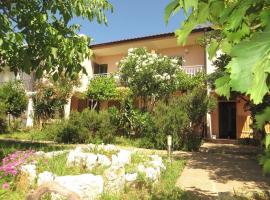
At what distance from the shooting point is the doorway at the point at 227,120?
22.2 metres

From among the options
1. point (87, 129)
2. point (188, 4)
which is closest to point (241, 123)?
point (87, 129)

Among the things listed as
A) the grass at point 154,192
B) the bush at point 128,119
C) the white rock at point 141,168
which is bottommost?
the grass at point 154,192

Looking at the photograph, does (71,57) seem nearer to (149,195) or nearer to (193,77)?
(149,195)

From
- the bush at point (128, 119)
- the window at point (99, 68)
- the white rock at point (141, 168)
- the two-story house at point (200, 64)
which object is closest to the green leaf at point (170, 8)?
the white rock at point (141, 168)

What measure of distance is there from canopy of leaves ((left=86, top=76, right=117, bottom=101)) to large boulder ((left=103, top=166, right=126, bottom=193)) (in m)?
16.4

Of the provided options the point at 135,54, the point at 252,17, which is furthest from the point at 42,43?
the point at 135,54

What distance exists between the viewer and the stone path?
7332 millimetres

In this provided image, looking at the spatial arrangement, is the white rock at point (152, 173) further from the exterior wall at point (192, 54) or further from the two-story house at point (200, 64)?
the exterior wall at point (192, 54)

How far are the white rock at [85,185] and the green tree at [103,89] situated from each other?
1703 centimetres

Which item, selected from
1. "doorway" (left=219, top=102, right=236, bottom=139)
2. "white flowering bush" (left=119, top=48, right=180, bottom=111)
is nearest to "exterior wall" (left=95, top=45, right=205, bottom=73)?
"doorway" (left=219, top=102, right=236, bottom=139)

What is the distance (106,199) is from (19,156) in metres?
2.84

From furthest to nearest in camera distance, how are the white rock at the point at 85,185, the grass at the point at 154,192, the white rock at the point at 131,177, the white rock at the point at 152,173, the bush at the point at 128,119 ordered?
the bush at the point at 128,119, the white rock at the point at 152,173, the white rock at the point at 131,177, the grass at the point at 154,192, the white rock at the point at 85,185

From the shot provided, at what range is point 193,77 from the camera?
21172mm

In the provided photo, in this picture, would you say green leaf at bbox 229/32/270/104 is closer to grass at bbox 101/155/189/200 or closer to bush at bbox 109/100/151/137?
grass at bbox 101/155/189/200
